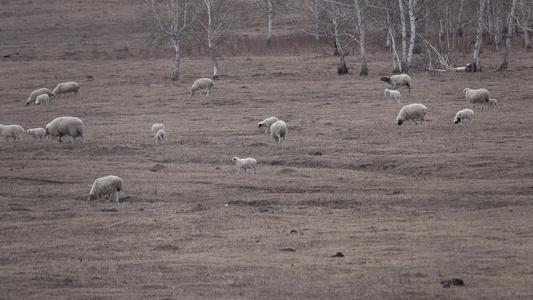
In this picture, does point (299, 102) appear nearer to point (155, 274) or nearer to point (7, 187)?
point (7, 187)

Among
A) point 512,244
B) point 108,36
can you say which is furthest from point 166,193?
point 108,36

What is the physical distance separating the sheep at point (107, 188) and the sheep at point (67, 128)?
9145 millimetres

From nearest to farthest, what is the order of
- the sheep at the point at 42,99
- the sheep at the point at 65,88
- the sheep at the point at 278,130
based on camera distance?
the sheep at the point at 278,130 < the sheep at the point at 42,99 < the sheep at the point at 65,88

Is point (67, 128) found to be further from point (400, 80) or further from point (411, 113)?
point (400, 80)

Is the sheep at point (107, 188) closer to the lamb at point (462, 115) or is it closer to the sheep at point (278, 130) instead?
the sheep at point (278, 130)

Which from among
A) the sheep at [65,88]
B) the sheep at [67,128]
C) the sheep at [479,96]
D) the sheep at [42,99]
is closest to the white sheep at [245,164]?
the sheep at [67,128]

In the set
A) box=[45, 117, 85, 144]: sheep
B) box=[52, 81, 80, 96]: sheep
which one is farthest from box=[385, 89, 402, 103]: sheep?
box=[52, 81, 80, 96]: sheep

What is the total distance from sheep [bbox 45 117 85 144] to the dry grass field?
0.42 meters

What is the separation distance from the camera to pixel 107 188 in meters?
19.1

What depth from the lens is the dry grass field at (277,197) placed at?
12.3 m

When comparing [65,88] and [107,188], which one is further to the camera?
[65,88]

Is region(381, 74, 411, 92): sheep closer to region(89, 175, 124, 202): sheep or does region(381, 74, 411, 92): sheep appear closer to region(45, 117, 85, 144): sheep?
region(45, 117, 85, 144): sheep

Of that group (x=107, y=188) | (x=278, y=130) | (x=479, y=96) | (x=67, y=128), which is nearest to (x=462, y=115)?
(x=479, y=96)

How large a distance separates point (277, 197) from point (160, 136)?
936 cm
